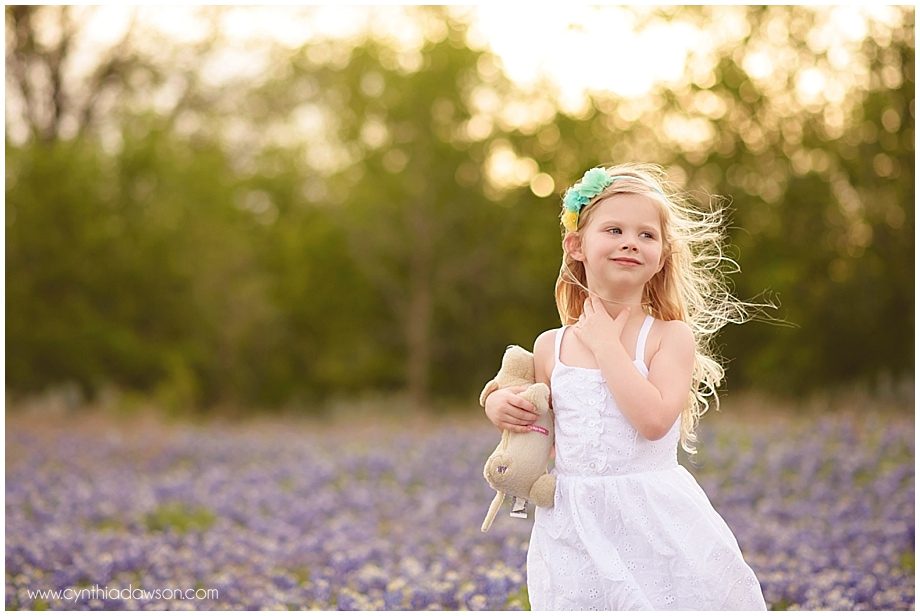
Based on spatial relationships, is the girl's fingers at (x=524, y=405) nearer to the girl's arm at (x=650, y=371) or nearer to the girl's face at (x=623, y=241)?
the girl's arm at (x=650, y=371)

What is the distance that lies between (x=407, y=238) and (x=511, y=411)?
14.3m

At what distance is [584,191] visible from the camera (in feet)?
10.6

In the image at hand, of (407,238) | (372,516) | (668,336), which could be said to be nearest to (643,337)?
(668,336)

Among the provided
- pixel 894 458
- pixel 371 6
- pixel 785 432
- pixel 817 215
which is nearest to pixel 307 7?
pixel 371 6

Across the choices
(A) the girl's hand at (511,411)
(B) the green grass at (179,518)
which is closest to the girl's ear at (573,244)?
(A) the girl's hand at (511,411)

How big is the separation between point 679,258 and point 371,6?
16.4 m

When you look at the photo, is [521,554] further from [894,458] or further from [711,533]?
[894,458]

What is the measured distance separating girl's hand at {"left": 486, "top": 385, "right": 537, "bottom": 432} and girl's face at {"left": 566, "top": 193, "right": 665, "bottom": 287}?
437 mm

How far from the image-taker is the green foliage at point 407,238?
1414cm

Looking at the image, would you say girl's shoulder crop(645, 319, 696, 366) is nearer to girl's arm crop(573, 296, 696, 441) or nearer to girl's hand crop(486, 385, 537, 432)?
girl's arm crop(573, 296, 696, 441)

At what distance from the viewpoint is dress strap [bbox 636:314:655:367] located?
3.11 m

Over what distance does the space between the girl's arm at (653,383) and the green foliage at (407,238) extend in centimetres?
1128

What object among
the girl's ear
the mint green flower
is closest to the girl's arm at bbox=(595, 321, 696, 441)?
the girl's ear

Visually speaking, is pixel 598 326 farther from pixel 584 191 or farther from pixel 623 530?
pixel 623 530
